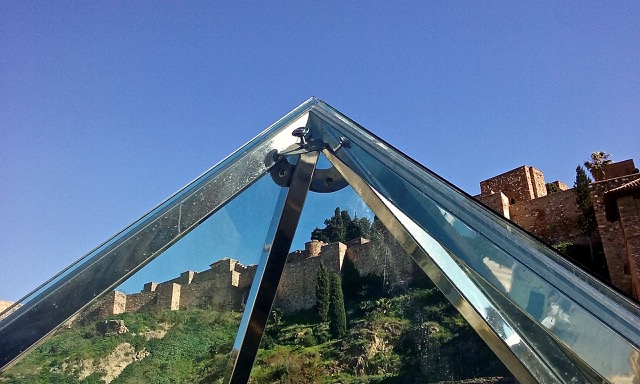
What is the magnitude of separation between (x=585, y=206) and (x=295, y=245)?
17.8 meters

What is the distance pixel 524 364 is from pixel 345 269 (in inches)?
67.1

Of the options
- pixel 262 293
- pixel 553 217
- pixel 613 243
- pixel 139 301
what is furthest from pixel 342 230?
pixel 553 217

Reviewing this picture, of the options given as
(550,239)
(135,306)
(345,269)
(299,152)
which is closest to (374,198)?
(299,152)

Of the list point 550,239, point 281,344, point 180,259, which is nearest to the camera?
point 180,259

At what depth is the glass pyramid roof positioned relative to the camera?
982 mm

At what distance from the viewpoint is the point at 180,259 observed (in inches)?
69.7

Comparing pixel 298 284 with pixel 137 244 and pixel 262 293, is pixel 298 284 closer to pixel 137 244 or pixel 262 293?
pixel 262 293

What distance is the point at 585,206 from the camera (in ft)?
59.3

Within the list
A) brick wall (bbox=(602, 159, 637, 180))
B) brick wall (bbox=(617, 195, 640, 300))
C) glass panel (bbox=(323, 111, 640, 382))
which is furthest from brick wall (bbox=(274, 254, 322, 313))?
brick wall (bbox=(602, 159, 637, 180))

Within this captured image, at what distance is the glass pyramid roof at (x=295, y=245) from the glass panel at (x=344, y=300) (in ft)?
0.49

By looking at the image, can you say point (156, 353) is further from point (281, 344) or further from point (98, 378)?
point (281, 344)

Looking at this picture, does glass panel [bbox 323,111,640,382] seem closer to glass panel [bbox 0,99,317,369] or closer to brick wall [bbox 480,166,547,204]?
glass panel [bbox 0,99,317,369]

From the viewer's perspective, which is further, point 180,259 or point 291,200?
point 291,200

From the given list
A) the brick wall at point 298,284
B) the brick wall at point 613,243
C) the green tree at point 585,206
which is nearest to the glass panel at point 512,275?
the brick wall at point 298,284
